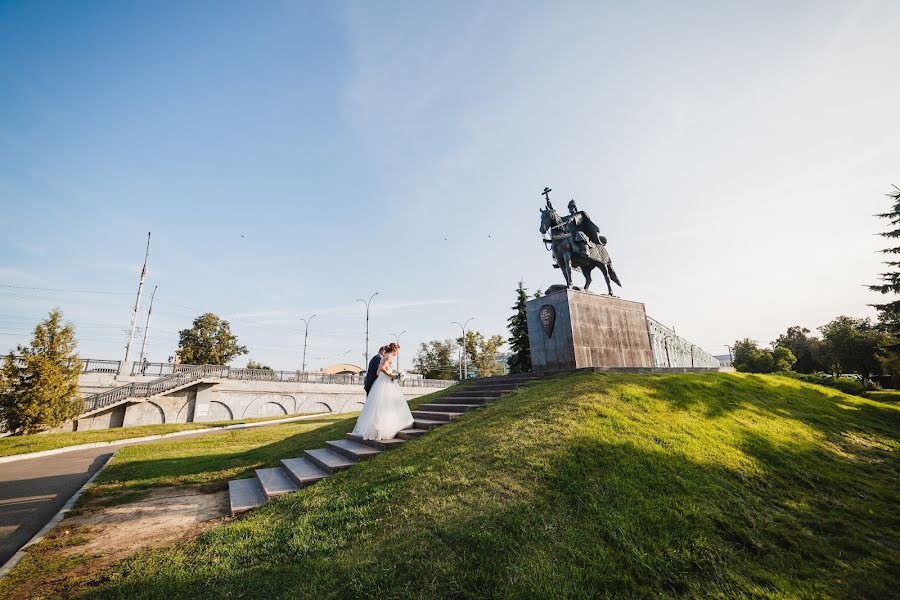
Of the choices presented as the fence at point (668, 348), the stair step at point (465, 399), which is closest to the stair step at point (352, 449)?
the stair step at point (465, 399)

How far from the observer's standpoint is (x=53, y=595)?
3771 millimetres

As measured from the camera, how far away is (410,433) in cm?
846

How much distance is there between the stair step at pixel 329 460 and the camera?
7171mm

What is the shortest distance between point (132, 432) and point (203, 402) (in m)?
12.3

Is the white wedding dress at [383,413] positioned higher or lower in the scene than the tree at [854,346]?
lower

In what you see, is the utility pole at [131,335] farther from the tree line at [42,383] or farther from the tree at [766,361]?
the tree at [766,361]

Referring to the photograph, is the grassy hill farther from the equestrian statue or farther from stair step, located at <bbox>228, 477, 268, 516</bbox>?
the equestrian statue

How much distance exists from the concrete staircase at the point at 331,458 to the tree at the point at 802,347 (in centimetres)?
6014

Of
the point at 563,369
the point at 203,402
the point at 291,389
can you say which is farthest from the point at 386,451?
the point at 291,389

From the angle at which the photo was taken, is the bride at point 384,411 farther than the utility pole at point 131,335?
No

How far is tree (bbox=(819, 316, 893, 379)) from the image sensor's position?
38125mm

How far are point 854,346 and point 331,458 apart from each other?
56.5 metres

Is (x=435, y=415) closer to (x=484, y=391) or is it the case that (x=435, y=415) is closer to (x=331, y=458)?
(x=484, y=391)

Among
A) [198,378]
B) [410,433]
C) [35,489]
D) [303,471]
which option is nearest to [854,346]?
[410,433]
